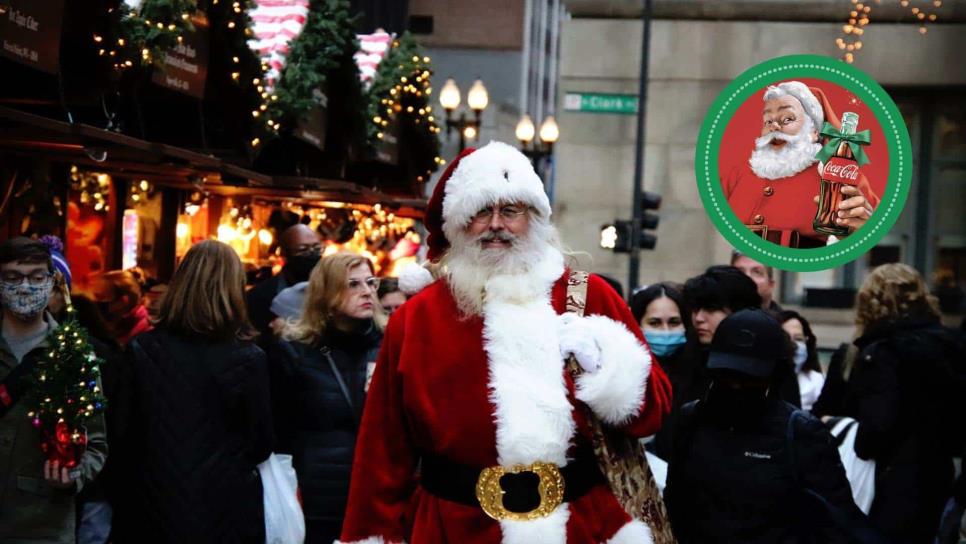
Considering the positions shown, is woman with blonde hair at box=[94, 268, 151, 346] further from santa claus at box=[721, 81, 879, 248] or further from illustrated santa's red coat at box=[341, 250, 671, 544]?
santa claus at box=[721, 81, 879, 248]

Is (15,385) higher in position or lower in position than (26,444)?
higher

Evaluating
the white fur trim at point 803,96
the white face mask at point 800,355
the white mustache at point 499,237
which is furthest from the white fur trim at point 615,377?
the white face mask at point 800,355

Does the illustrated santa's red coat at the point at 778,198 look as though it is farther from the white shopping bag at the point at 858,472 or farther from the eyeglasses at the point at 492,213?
the white shopping bag at the point at 858,472

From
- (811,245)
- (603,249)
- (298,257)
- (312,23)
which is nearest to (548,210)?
(811,245)

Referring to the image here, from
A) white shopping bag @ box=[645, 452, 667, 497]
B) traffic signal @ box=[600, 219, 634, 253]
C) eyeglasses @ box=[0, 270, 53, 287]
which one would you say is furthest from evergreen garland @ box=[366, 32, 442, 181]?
white shopping bag @ box=[645, 452, 667, 497]

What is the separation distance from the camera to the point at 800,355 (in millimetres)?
9453

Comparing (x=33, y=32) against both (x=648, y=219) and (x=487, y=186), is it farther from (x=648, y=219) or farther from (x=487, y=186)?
(x=648, y=219)

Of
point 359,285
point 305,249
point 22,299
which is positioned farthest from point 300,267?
point 22,299

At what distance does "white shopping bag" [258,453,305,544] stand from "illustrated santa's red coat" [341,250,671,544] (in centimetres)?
158

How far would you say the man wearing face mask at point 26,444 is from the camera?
236 inches

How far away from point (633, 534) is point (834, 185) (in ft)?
5.22

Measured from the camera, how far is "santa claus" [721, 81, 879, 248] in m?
5.29

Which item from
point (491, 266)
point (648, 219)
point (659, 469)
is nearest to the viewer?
point (491, 266)

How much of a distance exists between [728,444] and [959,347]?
2873 millimetres
